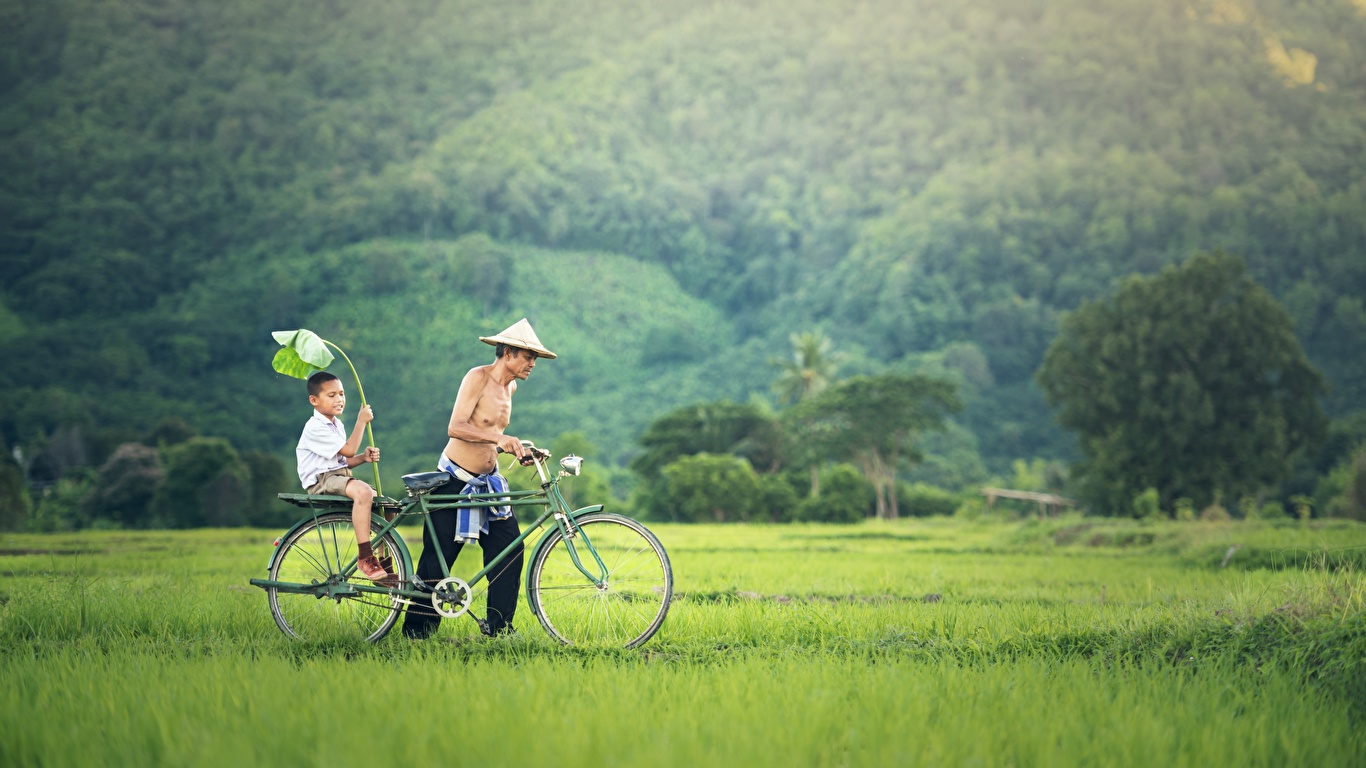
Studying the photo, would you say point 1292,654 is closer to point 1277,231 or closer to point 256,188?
point 1277,231

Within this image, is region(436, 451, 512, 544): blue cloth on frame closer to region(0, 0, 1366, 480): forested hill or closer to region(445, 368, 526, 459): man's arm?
region(445, 368, 526, 459): man's arm

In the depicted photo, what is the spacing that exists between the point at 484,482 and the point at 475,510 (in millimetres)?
226

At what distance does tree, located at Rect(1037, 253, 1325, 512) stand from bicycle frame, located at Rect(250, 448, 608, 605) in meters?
39.2

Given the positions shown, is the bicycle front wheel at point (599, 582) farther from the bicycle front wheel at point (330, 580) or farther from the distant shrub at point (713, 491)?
the distant shrub at point (713, 491)

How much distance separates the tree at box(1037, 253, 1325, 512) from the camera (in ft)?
134

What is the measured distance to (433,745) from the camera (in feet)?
13.7

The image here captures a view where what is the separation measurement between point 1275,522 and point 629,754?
2041 centimetres

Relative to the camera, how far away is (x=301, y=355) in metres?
6.84

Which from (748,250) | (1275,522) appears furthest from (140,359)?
(1275,522)

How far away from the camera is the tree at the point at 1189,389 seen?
4088 cm

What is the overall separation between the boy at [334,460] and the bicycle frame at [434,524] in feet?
0.37

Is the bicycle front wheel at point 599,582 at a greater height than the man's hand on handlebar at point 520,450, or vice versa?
the man's hand on handlebar at point 520,450

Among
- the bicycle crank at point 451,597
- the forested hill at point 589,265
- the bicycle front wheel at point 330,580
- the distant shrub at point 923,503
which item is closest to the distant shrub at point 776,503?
the distant shrub at point 923,503

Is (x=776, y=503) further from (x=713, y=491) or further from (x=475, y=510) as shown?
(x=475, y=510)
